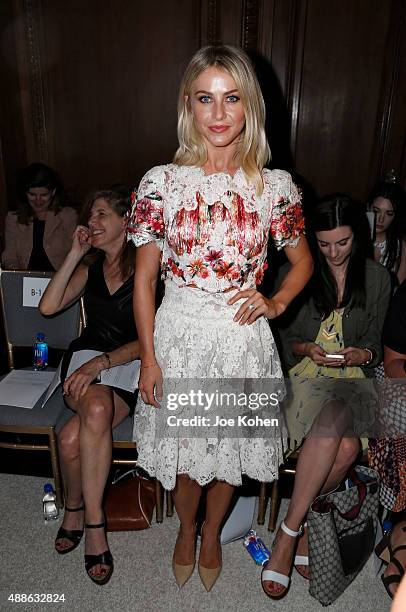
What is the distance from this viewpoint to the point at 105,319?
6.36 ft

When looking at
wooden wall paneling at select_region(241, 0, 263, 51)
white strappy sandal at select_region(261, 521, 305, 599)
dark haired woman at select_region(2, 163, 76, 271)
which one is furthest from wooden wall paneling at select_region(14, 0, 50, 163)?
white strappy sandal at select_region(261, 521, 305, 599)

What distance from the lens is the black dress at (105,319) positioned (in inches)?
75.4

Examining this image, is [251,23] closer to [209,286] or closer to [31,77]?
[31,77]

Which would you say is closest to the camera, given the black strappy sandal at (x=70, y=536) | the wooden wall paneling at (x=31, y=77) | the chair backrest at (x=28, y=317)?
the black strappy sandal at (x=70, y=536)

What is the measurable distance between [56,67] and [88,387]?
2.22 metres

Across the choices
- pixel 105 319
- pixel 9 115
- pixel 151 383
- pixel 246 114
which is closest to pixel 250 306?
pixel 151 383

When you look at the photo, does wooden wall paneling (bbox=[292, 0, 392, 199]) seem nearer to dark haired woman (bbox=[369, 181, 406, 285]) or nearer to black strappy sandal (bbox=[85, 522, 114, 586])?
dark haired woman (bbox=[369, 181, 406, 285])

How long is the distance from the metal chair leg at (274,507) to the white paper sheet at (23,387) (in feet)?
3.22

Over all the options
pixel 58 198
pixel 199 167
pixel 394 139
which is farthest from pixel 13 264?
pixel 394 139

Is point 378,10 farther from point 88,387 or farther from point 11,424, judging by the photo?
point 11,424

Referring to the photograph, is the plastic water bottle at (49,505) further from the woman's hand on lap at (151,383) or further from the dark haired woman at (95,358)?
the woman's hand on lap at (151,383)

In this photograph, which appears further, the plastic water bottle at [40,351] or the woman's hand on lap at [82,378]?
the plastic water bottle at [40,351]

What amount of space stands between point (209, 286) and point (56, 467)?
108cm

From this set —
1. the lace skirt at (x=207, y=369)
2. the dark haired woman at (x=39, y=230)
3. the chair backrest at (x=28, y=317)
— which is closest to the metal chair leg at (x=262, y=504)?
the lace skirt at (x=207, y=369)
